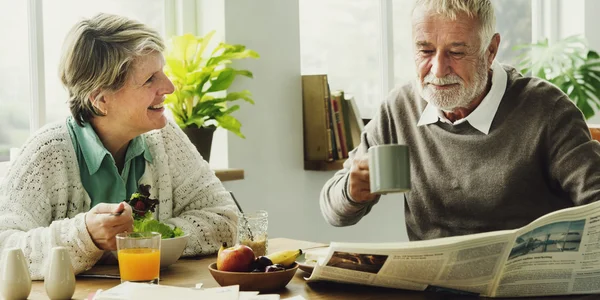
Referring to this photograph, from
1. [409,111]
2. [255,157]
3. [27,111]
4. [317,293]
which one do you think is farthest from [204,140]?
[317,293]

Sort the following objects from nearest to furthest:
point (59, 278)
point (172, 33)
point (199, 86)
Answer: point (59, 278) < point (199, 86) < point (172, 33)

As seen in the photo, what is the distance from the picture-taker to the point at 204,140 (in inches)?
117

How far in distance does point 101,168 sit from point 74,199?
135 mm

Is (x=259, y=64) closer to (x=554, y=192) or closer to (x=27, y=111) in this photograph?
(x=27, y=111)

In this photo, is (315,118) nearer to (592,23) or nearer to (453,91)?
(453,91)

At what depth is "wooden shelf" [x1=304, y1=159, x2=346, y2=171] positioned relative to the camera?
3.54 meters

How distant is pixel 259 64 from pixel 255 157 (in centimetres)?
43

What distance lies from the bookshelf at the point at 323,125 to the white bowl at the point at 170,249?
1.89 m

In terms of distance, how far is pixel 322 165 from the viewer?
139 inches

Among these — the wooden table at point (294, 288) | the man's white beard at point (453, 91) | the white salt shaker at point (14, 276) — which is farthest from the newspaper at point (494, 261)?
the man's white beard at point (453, 91)

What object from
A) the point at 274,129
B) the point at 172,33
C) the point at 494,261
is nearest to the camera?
the point at 494,261

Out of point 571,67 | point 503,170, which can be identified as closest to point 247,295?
point 503,170

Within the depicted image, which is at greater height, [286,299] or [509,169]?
[509,169]

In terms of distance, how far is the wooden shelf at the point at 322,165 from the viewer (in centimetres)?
354
